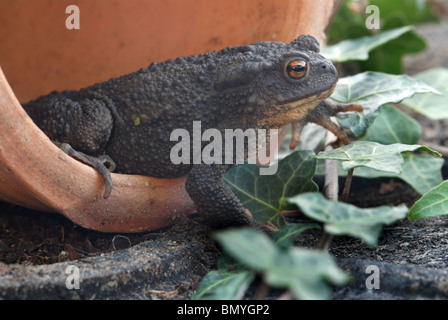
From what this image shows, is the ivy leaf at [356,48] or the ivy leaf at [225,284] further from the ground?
the ivy leaf at [356,48]

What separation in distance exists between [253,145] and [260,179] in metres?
0.24

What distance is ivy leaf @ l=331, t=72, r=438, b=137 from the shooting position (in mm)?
2068

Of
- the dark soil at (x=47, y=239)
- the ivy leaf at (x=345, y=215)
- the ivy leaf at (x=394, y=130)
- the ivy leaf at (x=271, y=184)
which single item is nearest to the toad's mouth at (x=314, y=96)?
the ivy leaf at (x=271, y=184)

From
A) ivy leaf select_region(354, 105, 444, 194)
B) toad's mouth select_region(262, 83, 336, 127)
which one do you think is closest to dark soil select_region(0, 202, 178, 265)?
toad's mouth select_region(262, 83, 336, 127)

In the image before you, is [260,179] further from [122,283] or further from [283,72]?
[122,283]

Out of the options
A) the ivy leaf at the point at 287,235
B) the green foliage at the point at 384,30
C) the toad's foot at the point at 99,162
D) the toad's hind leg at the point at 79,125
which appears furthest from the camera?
the green foliage at the point at 384,30

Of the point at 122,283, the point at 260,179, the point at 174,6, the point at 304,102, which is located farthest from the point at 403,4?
the point at 122,283

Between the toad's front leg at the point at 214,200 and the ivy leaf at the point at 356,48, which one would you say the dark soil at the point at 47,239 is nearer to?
the toad's front leg at the point at 214,200

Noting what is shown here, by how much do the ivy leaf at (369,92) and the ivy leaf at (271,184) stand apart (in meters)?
0.33

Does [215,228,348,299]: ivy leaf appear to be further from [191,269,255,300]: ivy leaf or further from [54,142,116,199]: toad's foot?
[54,142,116,199]: toad's foot

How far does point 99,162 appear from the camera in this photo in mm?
1942

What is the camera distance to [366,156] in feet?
5.77

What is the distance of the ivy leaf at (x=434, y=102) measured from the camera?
8.84ft

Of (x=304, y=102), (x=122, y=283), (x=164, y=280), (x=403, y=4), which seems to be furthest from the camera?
(x=403, y=4)
